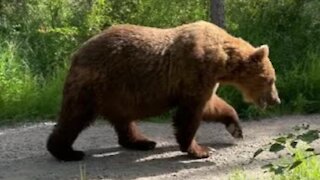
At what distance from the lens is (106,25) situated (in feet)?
34.3

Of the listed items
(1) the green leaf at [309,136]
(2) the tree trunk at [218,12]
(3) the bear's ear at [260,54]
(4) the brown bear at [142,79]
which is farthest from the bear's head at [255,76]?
(1) the green leaf at [309,136]

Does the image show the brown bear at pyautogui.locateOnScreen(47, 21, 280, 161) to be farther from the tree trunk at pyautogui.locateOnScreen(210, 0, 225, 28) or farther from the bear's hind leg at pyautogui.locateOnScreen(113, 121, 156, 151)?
the tree trunk at pyautogui.locateOnScreen(210, 0, 225, 28)

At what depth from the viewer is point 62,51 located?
955 centimetres

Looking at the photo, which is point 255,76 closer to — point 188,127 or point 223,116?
point 223,116

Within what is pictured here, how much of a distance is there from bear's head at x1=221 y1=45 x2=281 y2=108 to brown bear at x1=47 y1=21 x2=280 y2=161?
6.3 inches

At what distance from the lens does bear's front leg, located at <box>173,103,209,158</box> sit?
6.14 m

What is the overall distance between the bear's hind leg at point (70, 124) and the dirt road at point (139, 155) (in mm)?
106

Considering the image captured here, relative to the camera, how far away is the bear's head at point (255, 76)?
21.1ft

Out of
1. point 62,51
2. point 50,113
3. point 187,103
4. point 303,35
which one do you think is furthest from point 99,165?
point 303,35

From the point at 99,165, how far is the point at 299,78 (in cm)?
326

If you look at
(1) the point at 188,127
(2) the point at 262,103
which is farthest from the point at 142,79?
(2) the point at 262,103

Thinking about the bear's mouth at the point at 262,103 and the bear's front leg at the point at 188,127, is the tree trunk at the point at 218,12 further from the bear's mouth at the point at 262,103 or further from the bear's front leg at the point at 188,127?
the bear's front leg at the point at 188,127

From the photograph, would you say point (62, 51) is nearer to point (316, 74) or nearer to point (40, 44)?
point (40, 44)


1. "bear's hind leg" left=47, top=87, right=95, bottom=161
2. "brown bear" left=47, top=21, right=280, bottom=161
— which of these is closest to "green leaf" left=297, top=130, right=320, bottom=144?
"brown bear" left=47, top=21, right=280, bottom=161
